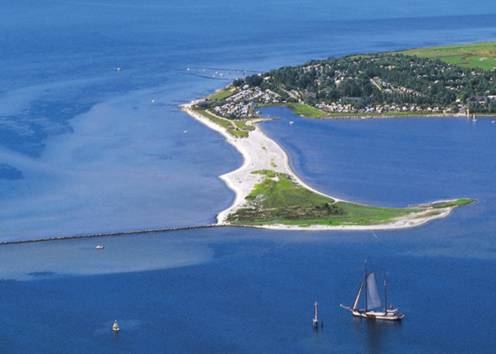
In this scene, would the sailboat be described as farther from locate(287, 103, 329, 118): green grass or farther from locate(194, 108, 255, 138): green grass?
locate(287, 103, 329, 118): green grass

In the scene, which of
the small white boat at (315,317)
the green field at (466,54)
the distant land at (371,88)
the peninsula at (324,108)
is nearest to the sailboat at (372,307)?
the small white boat at (315,317)

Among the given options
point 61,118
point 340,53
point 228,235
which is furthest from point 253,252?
point 340,53

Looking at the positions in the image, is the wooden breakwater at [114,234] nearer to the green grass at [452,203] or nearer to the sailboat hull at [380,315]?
the green grass at [452,203]

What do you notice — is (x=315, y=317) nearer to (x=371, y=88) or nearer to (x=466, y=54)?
(x=371, y=88)

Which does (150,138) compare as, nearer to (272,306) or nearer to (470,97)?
(470,97)

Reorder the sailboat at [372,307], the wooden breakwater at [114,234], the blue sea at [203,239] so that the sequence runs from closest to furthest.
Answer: the blue sea at [203,239], the sailboat at [372,307], the wooden breakwater at [114,234]

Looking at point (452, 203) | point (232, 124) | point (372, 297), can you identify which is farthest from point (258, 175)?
point (372, 297)
